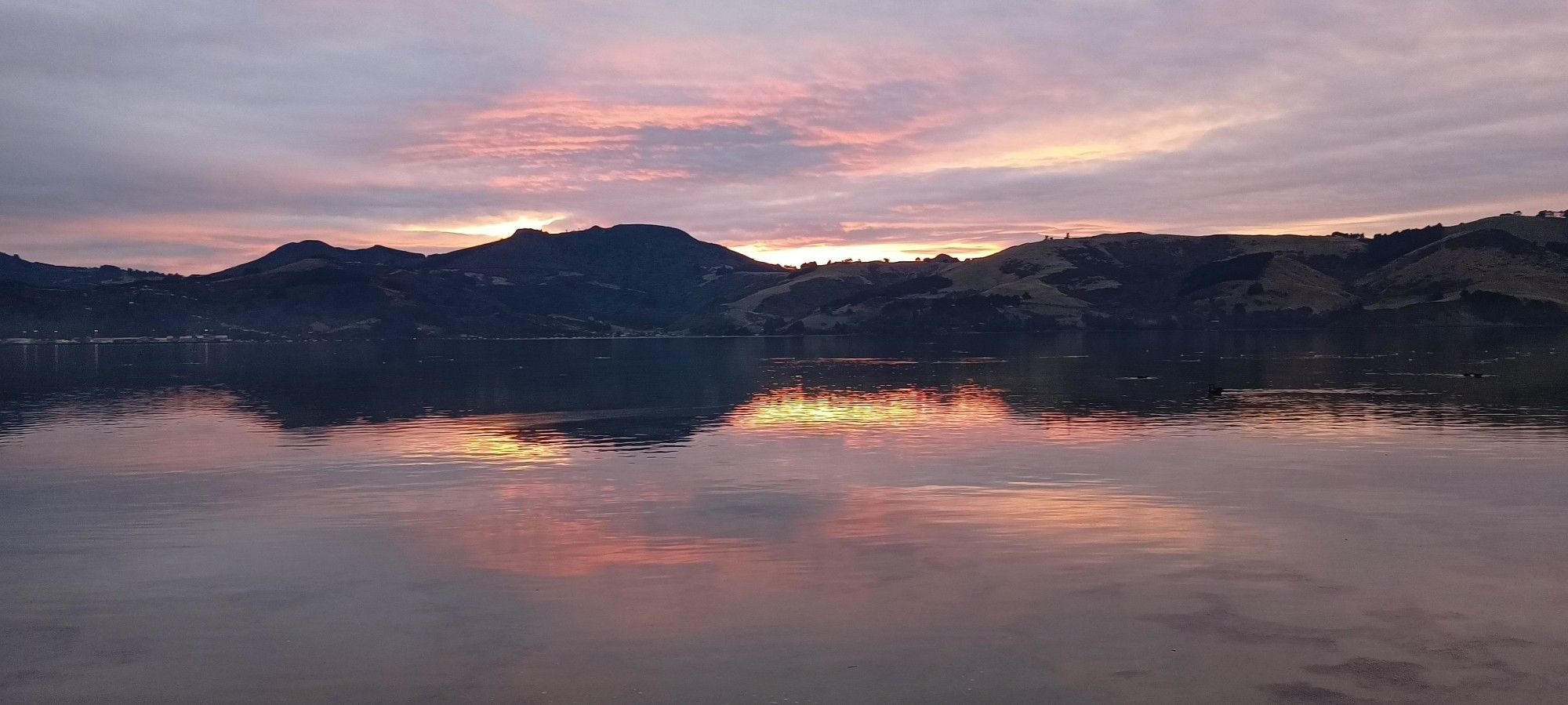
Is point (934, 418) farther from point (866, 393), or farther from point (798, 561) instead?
point (798, 561)

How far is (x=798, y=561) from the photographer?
102 feet

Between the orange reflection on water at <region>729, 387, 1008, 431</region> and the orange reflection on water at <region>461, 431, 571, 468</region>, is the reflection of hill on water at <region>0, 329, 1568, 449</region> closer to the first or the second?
the orange reflection on water at <region>729, 387, 1008, 431</region>

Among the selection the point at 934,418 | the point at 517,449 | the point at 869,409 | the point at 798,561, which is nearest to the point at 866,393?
the point at 869,409

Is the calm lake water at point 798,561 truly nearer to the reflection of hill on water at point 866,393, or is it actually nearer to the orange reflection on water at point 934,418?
the orange reflection on water at point 934,418

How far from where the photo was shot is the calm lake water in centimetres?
2131

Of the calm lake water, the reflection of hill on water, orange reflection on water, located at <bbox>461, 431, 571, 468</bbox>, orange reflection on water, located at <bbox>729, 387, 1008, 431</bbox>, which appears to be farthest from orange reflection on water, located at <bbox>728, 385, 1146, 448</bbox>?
orange reflection on water, located at <bbox>461, 431, 571, 468</bbox>

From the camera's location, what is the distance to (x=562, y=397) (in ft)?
339

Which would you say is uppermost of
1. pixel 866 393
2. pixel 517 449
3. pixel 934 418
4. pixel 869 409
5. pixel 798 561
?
pixel 866 393

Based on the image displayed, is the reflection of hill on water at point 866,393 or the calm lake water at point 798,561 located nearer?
the calm lake water at point 798,561

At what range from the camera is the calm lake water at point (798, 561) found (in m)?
21.3

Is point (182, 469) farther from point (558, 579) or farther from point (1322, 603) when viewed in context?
point (1322, 603)

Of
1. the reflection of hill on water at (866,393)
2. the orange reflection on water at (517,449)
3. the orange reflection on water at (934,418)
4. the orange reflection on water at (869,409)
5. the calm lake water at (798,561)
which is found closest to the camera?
the calm lake water at (798,561)

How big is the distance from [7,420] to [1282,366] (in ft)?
468

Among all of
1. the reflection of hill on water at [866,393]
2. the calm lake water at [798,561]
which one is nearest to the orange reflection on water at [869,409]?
the reflection of hill on water at [866,393]
